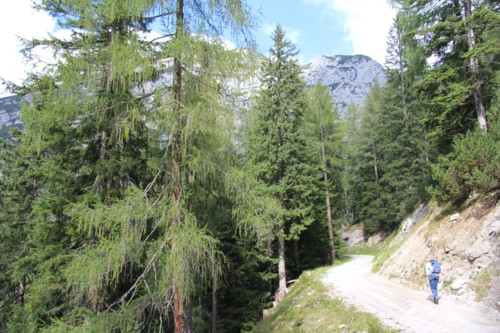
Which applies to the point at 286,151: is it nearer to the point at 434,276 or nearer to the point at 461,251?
the point at 461,251

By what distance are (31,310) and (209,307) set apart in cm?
1277

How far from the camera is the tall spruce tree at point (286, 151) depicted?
18156mm

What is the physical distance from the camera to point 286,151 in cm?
1831

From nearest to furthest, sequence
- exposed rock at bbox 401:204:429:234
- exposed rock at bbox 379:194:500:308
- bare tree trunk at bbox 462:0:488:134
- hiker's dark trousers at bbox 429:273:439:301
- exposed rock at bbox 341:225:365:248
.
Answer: exposed rock at bbox 379:194:500:308 < hiker's dark trousers at bbox 429:273:439:301 < bare tree trunk at bbox 462:0:488:134 < exposed rock at bbox 401:204:429:234 < exposed rock at bbox 341:225:365:248

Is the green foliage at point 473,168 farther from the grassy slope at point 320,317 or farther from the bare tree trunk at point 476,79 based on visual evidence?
the grassy slope at point 320,317

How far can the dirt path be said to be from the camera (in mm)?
6371

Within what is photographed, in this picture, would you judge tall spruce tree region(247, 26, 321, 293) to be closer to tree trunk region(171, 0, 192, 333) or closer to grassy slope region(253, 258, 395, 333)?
grassy slope region(253, 258, 395, 333)

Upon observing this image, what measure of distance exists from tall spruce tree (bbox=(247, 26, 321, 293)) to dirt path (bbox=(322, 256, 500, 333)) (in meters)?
6.96

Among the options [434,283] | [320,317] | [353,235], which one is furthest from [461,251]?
[353,235]

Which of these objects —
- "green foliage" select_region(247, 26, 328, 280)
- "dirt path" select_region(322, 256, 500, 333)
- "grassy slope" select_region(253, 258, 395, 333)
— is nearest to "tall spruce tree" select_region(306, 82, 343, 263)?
"green foliage" select_region(247, 26, 328, 280)

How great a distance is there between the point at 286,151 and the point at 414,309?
11.7 metres

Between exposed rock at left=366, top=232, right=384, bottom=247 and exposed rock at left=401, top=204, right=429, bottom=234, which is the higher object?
exposed rock at left=401, top=204, right=429, bottom=234

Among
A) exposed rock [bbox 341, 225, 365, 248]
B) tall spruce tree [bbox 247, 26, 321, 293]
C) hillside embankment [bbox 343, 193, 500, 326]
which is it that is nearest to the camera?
hillside embankment [bbox 343, 193, 500, 326]

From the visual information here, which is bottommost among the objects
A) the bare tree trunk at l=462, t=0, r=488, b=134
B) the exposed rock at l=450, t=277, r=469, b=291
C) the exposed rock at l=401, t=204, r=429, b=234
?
the exposed rock at l=450, t=277, r=469, b=291
